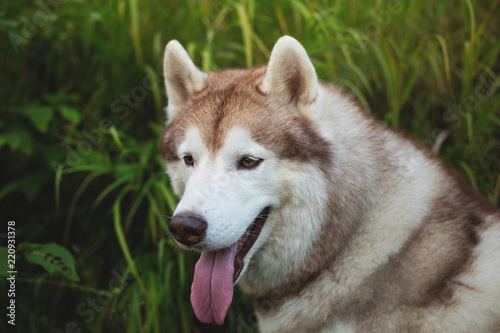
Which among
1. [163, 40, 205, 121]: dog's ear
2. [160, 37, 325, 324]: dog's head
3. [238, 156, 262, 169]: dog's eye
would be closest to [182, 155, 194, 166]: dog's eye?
[160, 37, 325, 324]: dog's head

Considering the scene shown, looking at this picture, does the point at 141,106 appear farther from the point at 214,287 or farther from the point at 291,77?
the point at 214,287

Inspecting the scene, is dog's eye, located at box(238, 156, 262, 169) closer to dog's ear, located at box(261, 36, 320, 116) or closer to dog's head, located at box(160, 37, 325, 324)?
dog's head, located at box(160, 37, 325, 324)

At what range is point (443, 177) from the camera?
2.62 metres

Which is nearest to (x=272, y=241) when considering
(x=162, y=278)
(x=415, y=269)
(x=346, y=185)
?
(x=346, y=185)

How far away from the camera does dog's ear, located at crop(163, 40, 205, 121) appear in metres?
2.77

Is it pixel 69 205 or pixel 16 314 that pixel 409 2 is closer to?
pixel 69 205

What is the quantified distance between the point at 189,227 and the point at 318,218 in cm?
70

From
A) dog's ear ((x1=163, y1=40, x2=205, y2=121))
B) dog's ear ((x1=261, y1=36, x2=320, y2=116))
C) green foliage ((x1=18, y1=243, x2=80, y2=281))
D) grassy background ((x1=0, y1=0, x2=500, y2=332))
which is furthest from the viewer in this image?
grassy background ((x1=0, y1=0, x2=500, y2=332))

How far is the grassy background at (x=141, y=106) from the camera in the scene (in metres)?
3.63

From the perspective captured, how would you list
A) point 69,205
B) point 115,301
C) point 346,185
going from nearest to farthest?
point 346,185 < point 115,301 < point 69,205

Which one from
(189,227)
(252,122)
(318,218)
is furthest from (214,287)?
(252,122)

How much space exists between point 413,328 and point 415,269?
0.28m

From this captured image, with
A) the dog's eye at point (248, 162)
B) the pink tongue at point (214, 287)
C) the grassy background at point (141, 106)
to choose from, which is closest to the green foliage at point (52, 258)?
the grassy background at point (141, 106)

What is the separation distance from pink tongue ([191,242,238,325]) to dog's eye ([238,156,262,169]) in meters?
0.42
